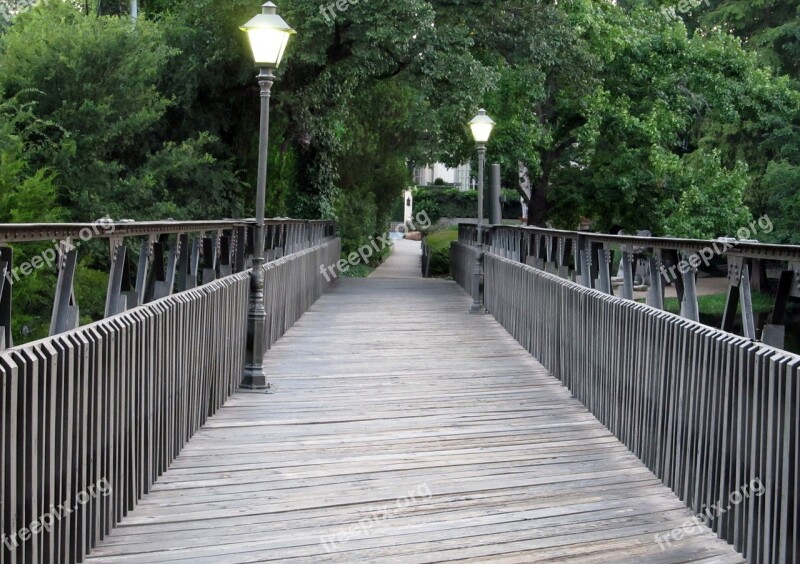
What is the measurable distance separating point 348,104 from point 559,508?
69.1 feet

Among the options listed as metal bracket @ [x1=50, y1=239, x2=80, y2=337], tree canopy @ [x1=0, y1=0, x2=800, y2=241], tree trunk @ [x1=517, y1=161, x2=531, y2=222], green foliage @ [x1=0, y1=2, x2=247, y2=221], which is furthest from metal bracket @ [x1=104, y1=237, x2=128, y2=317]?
tree trunk @ [x1=517, y1=161, x2=531, y2=222]

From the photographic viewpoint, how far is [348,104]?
2544 centimetres

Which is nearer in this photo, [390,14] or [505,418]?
Result: [505,418]

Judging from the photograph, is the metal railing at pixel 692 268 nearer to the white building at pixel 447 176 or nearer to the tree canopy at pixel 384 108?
the tree canopy at pixel 384 108

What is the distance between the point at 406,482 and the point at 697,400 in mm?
1766

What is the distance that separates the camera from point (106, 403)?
4.79 metres

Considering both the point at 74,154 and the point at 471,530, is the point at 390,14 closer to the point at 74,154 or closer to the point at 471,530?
the point at 74,154

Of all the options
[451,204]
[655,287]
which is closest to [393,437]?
[655,287]

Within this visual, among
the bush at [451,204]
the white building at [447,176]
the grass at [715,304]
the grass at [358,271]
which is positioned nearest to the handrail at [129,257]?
the grass at [358,271]

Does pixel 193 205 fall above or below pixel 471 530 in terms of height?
above

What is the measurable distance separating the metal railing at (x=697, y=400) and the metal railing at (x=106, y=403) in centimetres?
308

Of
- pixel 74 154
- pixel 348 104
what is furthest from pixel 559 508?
pixel 348 104

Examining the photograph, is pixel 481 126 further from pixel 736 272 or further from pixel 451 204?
pixel 451 204

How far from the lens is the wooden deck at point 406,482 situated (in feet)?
15.5
